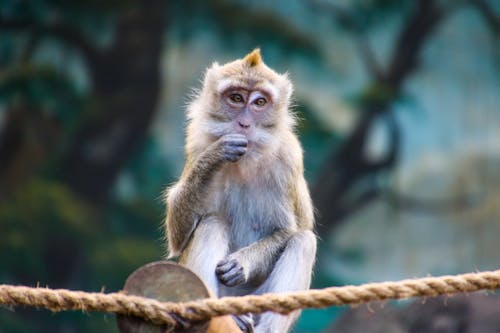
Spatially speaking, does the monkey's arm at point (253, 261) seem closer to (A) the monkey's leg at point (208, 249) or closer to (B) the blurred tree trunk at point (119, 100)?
(A) the monkey's leg at point (208, 249)

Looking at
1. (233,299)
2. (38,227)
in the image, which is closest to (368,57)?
(38,227)

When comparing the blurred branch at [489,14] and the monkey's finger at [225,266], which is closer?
the monkey's finger at [225,266]

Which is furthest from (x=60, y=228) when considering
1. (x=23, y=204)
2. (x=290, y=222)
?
(x=290, y=222)

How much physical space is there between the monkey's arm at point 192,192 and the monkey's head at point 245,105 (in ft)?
0.67

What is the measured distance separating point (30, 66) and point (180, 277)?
1121cm

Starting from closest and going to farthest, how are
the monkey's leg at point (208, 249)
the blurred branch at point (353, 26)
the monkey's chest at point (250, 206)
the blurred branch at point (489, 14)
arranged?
the monkey's leg at point (208, 249) → the monkey's chest at point (250, 206) → the blurred branch at point (489, 14) → the blurred branch at point (353, 26)

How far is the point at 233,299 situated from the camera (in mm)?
3467

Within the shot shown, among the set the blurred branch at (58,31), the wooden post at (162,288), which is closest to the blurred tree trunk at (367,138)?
the blurred branch at (58,31)

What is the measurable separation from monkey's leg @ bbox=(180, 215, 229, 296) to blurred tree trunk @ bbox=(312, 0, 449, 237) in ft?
27.0

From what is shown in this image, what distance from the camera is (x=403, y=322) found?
9.34 meters

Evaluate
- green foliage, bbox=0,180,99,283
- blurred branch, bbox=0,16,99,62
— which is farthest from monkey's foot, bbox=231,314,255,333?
blurred branch, bbox=0,16,99,62

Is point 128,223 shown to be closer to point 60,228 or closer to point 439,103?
point 60,228

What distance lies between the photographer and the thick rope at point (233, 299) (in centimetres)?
339

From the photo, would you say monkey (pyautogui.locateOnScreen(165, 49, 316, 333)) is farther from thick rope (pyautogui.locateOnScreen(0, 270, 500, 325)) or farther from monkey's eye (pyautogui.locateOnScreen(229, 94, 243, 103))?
thick rope (pyautogui.locateOnScreen(0, 270, 500, 325))
